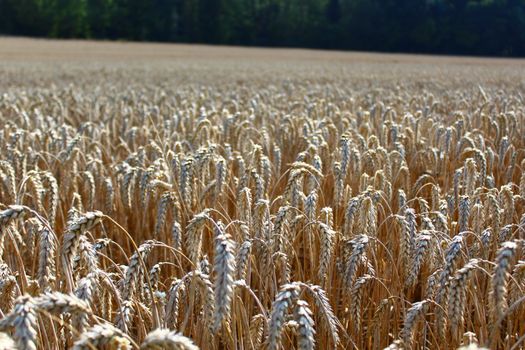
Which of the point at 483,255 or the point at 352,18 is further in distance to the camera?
the point at 352,18

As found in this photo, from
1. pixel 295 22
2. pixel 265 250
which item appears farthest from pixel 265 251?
pixel 295 22

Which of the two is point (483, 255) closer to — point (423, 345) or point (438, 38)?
point (423, 345)

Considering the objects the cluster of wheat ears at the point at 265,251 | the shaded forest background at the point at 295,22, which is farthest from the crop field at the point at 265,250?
the shaded forest background at the point at 295,22

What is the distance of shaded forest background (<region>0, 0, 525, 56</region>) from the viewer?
62812 millimetres

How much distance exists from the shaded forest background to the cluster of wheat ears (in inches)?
2410

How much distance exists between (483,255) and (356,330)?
646mm

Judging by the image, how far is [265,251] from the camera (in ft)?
8.23

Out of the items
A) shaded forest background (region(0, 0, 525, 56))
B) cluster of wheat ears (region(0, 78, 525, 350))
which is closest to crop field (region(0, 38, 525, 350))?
cluster of wheat ears (region(0, 78, 525, 350))

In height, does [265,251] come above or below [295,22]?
below

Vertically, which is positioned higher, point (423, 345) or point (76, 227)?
point (76, 227)

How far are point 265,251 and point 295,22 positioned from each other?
229ft

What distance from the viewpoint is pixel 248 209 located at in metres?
2.64

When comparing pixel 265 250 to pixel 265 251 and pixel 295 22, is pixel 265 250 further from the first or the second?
pixel 295 22

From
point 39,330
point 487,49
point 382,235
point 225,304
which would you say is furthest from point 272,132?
point 487,49
